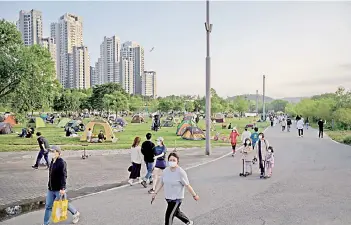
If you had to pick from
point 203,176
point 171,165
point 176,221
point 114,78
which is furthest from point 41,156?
point 114,78

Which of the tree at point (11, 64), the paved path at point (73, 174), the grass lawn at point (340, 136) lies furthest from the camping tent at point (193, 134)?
the tree at point (11, 64)

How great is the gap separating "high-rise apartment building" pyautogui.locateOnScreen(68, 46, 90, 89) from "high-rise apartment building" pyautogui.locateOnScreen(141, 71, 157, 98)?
25.8 metres

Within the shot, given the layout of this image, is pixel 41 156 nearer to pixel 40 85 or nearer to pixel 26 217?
pixel 40 85

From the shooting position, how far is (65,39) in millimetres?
113812

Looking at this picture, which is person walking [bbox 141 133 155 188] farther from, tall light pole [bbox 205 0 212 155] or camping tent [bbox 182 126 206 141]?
camping tent [bbox 182 126 206 141]

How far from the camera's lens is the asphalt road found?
7531mm

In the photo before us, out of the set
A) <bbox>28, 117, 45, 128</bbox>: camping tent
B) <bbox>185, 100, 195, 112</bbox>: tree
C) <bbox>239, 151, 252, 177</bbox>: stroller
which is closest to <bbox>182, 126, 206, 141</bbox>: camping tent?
<bbox>239, 151, 252, 177</bbox>: stroller

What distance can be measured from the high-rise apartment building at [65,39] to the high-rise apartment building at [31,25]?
2454cm

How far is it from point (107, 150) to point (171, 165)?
50.8 ft

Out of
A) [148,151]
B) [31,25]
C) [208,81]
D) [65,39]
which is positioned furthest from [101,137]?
[65,39]

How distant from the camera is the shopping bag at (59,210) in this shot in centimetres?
687

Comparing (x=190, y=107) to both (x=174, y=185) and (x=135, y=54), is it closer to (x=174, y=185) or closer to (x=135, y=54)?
(x=135, y=54)

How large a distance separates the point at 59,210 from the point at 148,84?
152236 mm

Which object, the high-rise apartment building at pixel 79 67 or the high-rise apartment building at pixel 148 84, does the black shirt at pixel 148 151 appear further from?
the high-rise apartment building at pixel 148 84
